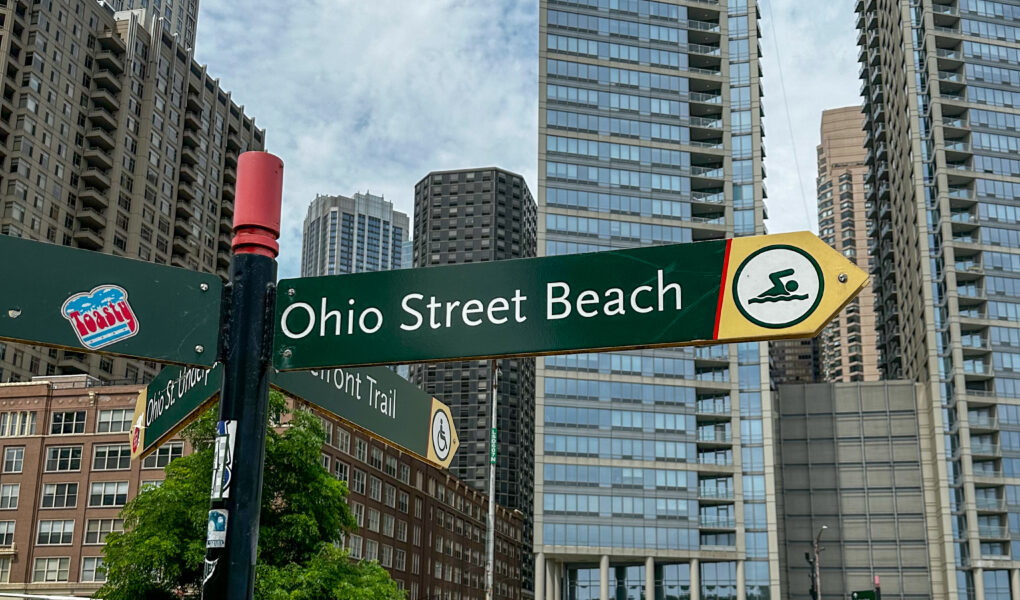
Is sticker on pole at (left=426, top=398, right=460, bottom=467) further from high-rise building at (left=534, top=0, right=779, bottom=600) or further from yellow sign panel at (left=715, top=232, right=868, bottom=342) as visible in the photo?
high-rise building at (left=534, top=0, right=779, bottom=600)

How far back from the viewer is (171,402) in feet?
19.8

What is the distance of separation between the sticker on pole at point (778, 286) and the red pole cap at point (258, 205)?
2.21 m

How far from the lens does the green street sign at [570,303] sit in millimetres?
4574

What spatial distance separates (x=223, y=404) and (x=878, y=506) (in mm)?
119832

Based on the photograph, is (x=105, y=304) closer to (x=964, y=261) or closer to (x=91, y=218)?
(x=91, y=218)

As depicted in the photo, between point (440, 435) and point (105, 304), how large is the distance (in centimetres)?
225

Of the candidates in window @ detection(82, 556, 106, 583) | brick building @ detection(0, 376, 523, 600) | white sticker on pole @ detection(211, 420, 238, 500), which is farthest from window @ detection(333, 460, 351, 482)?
white sticker on pole @ detection(211, 420, 238, 500)

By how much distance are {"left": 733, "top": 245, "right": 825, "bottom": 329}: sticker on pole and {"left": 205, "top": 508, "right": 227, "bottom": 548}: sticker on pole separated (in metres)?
2.45

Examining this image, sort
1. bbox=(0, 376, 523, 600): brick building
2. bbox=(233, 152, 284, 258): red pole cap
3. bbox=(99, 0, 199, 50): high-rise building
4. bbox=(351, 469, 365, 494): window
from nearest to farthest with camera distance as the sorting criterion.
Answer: bbox=(233, 152, 284, 258): red pole cap, bbox=(0, 376, 523, 600): brick building, bbox=(351, 469, 365, 494): window, bbox=(99, 0, 199, 50): high-rise building

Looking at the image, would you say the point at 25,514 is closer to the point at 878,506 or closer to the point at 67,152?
the point at 67,152

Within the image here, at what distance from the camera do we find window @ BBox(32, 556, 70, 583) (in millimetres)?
77312

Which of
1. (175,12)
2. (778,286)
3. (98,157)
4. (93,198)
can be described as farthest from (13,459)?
(175,12)

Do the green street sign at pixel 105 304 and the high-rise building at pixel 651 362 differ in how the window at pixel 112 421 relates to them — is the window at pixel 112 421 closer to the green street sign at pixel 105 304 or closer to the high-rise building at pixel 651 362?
the high-rise building at pixel 651 362

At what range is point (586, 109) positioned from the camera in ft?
377
